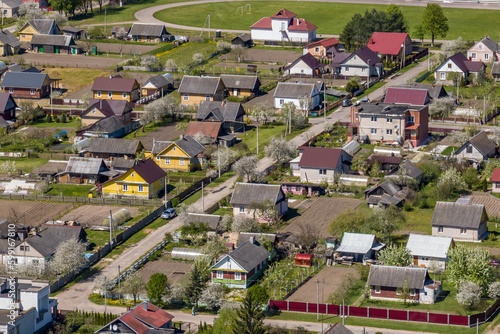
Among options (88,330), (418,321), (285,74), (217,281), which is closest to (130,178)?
(217,281)

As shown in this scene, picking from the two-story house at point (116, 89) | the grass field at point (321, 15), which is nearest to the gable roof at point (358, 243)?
the two-story house at point (116, 89)

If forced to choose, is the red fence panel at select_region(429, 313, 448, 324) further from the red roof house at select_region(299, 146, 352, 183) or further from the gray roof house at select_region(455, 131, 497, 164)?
the gray roof house at select_region(455, 131, 497, 164)

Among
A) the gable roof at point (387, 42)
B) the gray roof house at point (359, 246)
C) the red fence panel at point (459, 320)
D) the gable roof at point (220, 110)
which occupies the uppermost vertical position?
the gable roof at point (387, 42)

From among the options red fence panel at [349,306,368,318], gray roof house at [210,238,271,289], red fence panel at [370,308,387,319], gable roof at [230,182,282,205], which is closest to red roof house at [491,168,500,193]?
gable roof at [230,182,282,205]

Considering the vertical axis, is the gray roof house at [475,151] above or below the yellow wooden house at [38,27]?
below

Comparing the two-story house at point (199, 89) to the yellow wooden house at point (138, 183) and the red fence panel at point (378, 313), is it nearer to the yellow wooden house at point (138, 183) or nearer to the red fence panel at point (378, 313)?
the yellow wooden house at point (138, 183)

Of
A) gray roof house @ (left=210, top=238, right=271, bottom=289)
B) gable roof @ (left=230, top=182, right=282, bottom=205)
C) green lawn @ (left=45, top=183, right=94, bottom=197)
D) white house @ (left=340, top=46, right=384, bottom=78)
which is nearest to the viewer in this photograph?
gray roof house @ (left=210, top=238, right=271, bottom=289)
